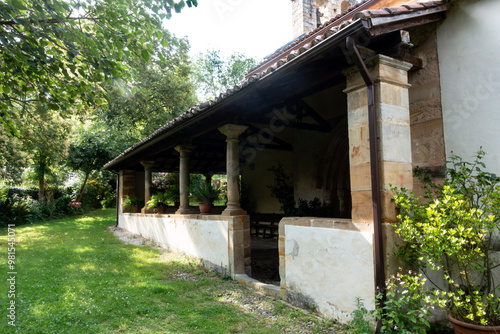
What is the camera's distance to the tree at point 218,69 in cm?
2898

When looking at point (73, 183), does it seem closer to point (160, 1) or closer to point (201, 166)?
point (201, 166)

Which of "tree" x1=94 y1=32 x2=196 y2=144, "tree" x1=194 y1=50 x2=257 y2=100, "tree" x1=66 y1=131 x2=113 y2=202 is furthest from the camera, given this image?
"tree" x1=194 y1=50 x2=257 y2=100

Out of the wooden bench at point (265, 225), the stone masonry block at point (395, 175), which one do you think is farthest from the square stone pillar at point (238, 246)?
the wooden bench at point (265, 225)

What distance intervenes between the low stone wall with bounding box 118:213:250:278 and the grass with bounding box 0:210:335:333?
25 centimetres

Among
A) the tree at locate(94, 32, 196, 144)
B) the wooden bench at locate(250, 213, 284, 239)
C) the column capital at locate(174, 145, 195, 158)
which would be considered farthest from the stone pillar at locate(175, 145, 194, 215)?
the tree at locate(94, 32, 196, 144)

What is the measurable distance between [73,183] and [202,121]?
1899 cm

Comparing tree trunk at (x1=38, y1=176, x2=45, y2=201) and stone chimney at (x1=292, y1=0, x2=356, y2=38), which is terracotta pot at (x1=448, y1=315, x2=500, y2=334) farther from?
tree trunk at (x1=38, y1=176, x2=45, y2=201)

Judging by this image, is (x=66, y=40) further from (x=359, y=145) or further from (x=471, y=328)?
(x=471, y=328)

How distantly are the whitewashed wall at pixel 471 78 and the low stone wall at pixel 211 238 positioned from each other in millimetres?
3213

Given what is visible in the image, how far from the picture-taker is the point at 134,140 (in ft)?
56.2

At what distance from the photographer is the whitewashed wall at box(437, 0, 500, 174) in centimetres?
306

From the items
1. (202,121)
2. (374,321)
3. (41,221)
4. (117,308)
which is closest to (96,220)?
(41,221)

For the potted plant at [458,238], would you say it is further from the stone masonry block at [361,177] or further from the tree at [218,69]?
the tree at [218,69]

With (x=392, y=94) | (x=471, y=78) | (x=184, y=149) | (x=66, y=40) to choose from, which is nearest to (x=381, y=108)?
(x=392, y=94)
